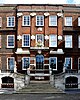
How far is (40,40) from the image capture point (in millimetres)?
38781

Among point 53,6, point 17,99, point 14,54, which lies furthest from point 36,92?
point 53,6

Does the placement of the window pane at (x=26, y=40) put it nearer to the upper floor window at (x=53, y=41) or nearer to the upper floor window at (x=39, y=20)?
the upper floor window at (x=39, y=20)

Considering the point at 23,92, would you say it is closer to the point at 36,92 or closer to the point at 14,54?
the point at 36,92

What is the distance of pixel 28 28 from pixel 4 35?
345 cm

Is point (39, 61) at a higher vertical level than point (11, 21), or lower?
lower

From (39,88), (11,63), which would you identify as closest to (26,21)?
(11,63)

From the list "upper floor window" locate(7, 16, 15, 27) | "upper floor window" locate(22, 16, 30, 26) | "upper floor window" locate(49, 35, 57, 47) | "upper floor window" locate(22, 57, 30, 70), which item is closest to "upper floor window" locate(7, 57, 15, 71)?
"upper floor window" locate(22, 57, 30, 70)

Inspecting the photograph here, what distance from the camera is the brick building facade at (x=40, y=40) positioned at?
126ft

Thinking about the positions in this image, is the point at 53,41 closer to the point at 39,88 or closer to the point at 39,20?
the point at 39,20

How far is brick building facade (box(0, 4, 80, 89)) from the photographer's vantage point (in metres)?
38.3

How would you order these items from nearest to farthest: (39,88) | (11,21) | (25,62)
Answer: (39,88)
(25,62)
(11,21)

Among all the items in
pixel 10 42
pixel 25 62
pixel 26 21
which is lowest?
pixel 25 62

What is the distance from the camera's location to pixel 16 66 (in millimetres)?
38438

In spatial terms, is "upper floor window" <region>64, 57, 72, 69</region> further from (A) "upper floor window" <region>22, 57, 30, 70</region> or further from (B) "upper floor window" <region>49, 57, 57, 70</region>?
(A) "upper floor window" <region>22, 57, 30, 70</region>
